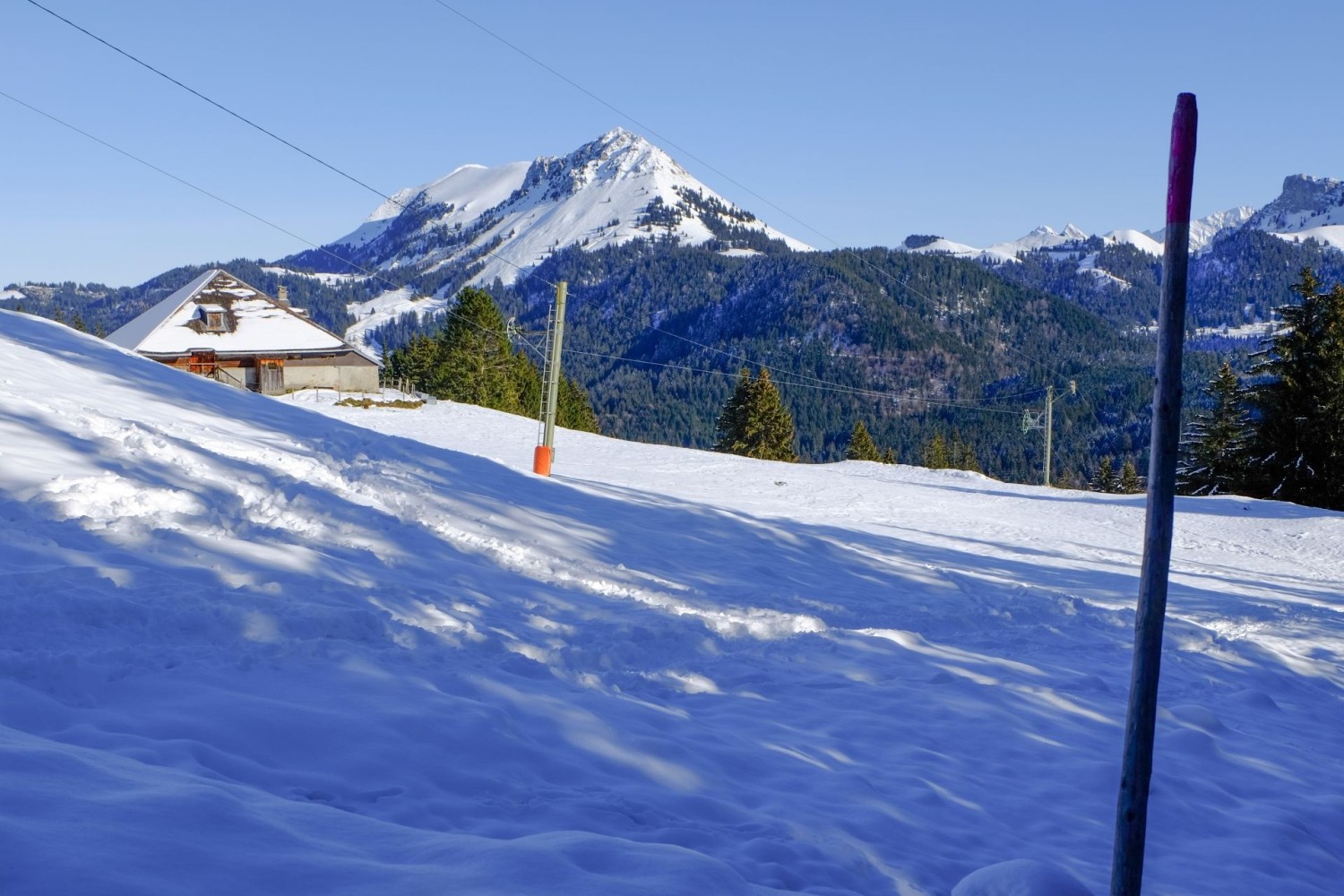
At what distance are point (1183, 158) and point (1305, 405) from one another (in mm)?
38491

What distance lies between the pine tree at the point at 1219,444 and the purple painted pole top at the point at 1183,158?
132 ft

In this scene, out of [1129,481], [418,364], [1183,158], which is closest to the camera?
[1183,158]

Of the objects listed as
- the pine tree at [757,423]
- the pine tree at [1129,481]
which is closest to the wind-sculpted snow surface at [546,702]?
the pine tree at [757,423]

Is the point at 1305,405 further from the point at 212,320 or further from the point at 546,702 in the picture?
the point at 212,320

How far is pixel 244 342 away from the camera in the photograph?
52281 mm

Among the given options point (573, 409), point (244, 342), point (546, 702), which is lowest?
point (546, 702)

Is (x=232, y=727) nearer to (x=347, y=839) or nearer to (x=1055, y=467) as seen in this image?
(x=347, y=839)

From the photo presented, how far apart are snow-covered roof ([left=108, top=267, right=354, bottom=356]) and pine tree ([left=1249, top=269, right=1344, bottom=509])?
4460 centimetres

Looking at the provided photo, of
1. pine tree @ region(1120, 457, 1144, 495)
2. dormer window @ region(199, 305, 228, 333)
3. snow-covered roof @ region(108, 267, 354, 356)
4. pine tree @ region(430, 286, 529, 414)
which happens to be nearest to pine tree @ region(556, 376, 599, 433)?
pine tree @ region(430, 286, 529, 414)

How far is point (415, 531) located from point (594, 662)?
504 cm

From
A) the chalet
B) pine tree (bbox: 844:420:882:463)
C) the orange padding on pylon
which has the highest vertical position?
the chalet

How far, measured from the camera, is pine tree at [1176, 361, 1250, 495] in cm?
3981

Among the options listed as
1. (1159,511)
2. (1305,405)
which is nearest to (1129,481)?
(1305,405)

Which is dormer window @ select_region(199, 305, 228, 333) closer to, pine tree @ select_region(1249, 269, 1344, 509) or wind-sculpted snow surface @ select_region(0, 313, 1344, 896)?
wind-sculpted snow surface @ select_region(0, 313, 1344, 896)
